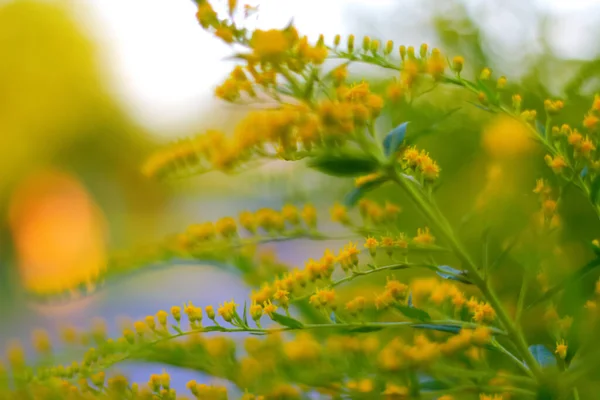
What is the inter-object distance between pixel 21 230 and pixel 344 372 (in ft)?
18.8

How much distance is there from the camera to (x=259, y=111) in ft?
0.86

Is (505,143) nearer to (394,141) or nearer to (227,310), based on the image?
(394,141)

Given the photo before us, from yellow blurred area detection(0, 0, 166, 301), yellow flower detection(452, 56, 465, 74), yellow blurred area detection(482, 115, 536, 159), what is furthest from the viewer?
yellow blurred area detection(0, 0, 166, 301)

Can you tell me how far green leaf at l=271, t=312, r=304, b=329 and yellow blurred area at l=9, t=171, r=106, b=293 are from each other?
4.17 m

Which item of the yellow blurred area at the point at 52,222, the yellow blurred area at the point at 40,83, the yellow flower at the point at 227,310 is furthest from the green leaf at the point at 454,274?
the yellow blurred area at the point at 40,83

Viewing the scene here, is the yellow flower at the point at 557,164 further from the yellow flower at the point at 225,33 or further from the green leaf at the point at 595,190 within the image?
the yellow flower at the point at 225,33

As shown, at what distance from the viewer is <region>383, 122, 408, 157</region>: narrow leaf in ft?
0.84

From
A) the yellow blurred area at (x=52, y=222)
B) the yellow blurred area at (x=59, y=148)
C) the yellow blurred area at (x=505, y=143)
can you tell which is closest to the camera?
the yellow blurred area at (x=505, y=143)

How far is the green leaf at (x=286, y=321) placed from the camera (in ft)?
0.90

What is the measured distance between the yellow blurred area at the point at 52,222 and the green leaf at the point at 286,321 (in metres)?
4.17

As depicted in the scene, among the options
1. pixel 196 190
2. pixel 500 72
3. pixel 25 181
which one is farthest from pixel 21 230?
pixel 500 72

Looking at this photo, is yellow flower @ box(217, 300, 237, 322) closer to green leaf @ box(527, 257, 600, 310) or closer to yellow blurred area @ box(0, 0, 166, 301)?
green leaf @ box(527, 257, 600, 310)

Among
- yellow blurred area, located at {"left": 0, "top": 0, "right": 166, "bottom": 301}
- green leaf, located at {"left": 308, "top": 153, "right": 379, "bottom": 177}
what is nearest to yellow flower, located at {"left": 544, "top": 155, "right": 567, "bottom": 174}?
green leaf, located at {"left": 308, "top": 153, "right": 379, "bottom": 177}

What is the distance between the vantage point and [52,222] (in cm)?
497
